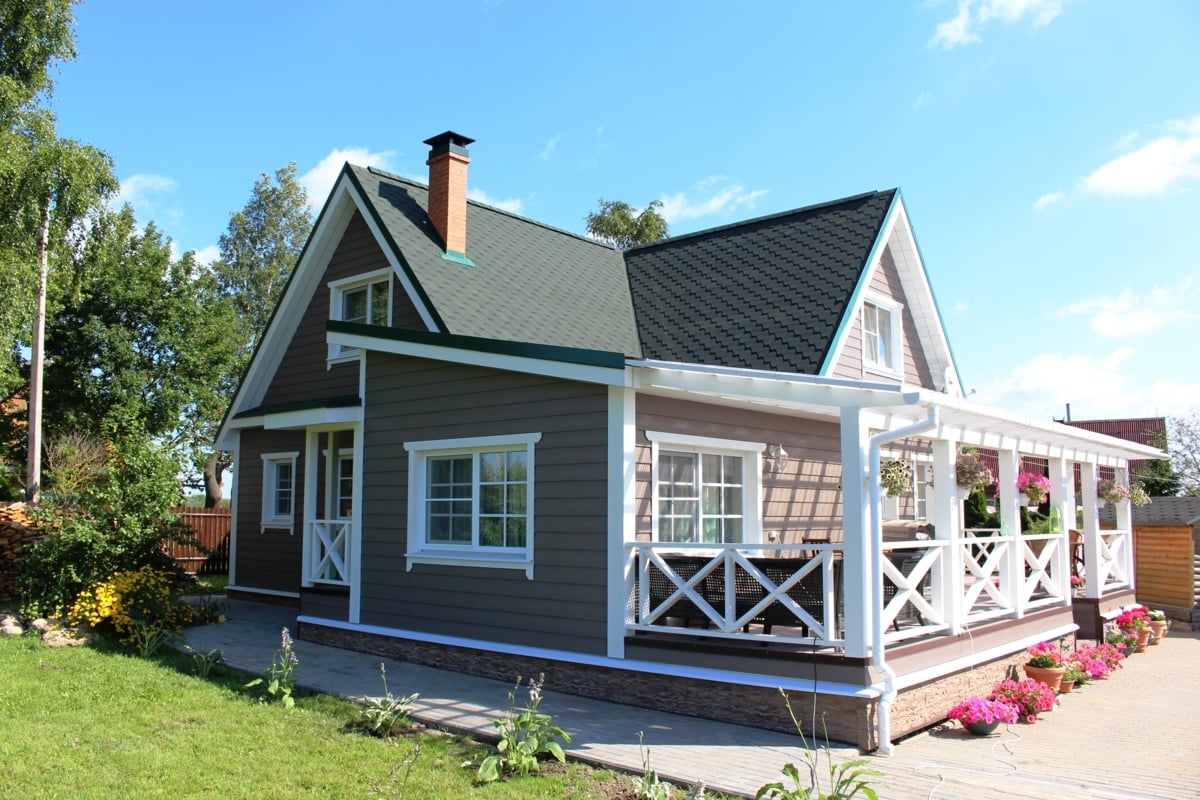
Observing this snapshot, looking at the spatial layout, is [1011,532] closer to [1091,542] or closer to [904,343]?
[1091,542]

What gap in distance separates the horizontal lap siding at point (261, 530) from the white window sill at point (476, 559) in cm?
497

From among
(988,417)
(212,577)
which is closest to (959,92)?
(988,417)

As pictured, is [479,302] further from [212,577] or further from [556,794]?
[212,577]

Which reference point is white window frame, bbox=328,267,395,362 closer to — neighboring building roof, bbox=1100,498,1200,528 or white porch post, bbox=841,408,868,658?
white porch post, bbox=841,408,868,658

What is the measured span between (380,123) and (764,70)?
6631 millimetres

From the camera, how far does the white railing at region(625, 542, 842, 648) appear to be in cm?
768

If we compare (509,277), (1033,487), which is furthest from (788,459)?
(509,277)

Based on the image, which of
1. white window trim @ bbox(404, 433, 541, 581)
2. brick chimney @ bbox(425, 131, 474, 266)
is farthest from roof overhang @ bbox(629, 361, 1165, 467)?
brick chimney @ bbox(425, 131, 474, 266)

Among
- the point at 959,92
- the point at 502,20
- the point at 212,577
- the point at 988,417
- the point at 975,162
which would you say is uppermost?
the point at 502,20

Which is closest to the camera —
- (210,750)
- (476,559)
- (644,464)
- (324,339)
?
(210,750)

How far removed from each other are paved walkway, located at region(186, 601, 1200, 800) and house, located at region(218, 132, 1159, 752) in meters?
0.37

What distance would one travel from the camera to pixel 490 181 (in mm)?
18422

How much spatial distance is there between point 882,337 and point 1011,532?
170 inches

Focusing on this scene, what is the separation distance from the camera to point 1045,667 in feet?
32.0
